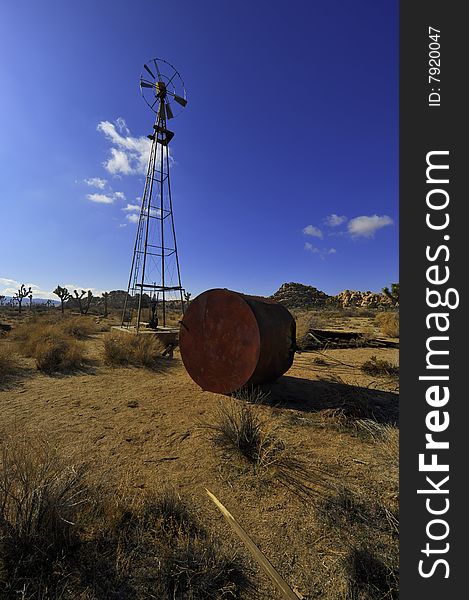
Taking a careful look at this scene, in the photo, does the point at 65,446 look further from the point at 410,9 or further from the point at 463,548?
the point at 410,9

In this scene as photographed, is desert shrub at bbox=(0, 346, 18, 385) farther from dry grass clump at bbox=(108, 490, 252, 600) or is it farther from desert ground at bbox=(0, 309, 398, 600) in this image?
dry grass clump at bbox=(108, 490, 252, 600)

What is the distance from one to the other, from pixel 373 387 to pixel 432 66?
6.04m

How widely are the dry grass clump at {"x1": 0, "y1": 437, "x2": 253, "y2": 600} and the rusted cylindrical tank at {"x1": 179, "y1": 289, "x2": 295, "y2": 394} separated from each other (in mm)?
2883

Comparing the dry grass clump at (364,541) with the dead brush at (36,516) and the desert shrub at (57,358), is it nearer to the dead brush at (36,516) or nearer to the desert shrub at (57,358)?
the dead brush at (36,516)

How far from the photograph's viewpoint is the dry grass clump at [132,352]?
8.78 meters

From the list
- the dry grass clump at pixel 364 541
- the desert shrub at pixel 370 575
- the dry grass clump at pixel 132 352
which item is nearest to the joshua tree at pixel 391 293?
the dry grass clump at pixel 132 352

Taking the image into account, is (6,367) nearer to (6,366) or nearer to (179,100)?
(6,366)

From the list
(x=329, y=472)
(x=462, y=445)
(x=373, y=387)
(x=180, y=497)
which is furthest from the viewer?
(x=373, y=387)

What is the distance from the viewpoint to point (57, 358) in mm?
8336

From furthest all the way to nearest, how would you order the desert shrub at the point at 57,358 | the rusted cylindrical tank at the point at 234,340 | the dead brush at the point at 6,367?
1. the desert shrub at the point at 57,358
2. the dead brush at the point at 6,367
3. the rusted cylindrical tank at the point at 234,340

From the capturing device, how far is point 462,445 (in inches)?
67.9

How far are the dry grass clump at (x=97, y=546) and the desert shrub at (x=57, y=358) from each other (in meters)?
6.33

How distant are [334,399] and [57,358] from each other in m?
7.32

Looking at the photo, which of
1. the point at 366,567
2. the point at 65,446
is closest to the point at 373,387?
the point at 366,567
